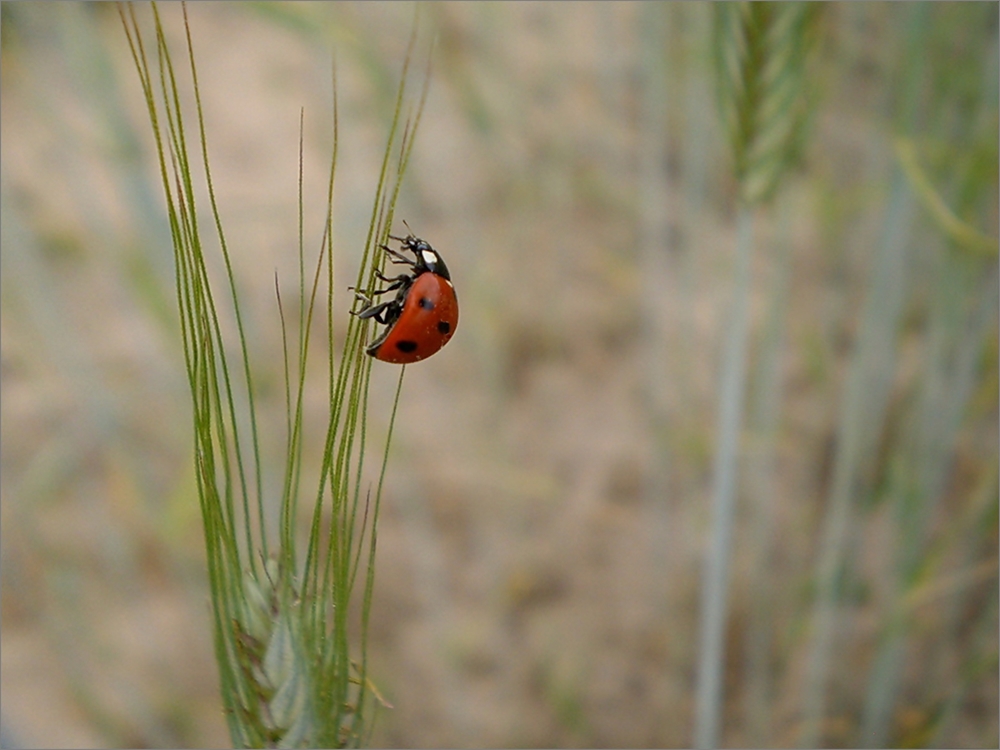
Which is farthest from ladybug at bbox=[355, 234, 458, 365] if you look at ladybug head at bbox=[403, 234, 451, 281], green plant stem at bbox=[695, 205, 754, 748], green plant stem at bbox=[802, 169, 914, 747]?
green plant stem at bbox=[802, 169, 914, 747]

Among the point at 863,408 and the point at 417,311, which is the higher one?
the point at 417,311

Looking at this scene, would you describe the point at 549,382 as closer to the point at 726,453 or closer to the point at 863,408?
the point at 863,408

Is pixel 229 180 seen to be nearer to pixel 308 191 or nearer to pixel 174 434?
pixel 308 191

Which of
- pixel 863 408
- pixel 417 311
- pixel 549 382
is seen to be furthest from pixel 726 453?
pixel 549 382

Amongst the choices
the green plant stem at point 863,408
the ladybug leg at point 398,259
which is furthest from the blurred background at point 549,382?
the ladybug leg at point 398,259

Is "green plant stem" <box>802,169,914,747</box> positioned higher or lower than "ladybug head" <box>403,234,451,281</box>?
lower

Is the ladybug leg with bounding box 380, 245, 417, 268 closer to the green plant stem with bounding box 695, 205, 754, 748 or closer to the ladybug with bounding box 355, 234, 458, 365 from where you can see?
the ladybug with bounding box 355, 234, 458, 365

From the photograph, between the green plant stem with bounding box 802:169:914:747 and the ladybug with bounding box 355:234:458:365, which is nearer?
the ladybug with bounding box 355:234:458:365

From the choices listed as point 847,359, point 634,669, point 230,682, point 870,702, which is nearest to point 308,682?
point 230,682
